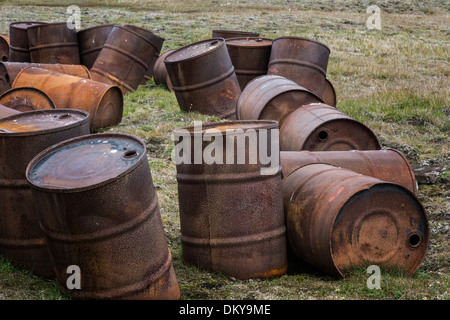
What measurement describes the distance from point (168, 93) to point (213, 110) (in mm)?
2388

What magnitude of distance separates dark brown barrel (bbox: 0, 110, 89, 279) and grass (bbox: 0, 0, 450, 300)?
126 mm

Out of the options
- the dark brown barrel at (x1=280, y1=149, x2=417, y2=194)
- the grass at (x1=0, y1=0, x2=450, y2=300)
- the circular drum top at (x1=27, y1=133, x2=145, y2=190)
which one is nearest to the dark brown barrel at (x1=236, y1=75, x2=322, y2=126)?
the grass at (x1=0, y1=0, x2=450, y2=300)

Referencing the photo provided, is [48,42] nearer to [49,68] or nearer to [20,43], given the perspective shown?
[20,43]

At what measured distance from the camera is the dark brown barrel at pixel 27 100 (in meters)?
6.99

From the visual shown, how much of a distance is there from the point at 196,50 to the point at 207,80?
0.70m

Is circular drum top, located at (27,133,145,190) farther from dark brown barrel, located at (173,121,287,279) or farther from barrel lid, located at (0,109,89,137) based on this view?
dark brown barrel, located at (173,121,287,279)

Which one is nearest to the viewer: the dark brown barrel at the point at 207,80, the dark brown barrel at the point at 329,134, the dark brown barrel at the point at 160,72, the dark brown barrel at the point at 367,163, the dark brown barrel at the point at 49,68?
the dark brown barrel at the point at 367,163

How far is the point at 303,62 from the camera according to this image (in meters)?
8.49

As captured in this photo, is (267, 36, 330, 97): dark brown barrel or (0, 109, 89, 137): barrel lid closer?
(0, 109, 89, 137): barrel lid

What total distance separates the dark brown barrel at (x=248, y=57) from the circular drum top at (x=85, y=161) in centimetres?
558

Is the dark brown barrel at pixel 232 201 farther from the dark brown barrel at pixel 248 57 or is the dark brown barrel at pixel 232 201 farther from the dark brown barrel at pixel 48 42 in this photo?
the dark brown barrel at pixel 48 42

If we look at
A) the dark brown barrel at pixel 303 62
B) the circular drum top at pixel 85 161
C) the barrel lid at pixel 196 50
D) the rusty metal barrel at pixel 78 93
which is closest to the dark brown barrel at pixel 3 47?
the rusty metal barrel at pixel 78 93

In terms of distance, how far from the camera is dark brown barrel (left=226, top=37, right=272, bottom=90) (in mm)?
9219
